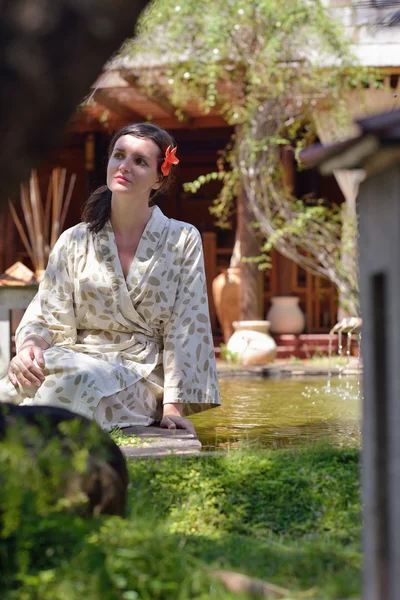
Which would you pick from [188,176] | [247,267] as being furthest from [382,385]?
[188,176]

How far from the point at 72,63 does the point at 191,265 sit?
8.23ft

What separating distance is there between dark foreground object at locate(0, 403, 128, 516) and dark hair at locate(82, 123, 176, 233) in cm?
195

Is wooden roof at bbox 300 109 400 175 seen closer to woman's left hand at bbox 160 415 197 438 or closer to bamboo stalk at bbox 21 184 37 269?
woman's left hand at bbox 160 415 197 438

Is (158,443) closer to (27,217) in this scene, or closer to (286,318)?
(27,217)

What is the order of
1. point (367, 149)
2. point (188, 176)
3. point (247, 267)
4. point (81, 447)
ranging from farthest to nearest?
point (188, 176) < point (247, 267) < point (81, 447) < point (367, 149)

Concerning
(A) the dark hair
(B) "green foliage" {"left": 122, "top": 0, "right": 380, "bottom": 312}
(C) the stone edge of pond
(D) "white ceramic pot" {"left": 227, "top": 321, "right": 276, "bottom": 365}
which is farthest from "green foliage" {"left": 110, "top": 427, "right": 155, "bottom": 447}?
(B) "green foliage" {"left": 122, "top": 0, "right": 380, "bottom": 312}

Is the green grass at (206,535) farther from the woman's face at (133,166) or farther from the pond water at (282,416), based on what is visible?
the woman's face at (133,166)

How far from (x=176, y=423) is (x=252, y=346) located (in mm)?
5828

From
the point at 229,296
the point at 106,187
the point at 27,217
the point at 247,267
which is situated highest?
the point at 27,217

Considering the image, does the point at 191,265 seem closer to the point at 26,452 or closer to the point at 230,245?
the point at 26,452

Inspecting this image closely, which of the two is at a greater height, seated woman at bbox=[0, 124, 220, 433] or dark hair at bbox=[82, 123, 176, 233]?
dark hair at bbox=[82, 123, 176, 233]

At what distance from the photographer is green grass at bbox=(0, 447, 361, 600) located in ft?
5.33

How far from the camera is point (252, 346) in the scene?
374 inches

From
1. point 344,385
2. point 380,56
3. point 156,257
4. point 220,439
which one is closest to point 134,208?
point 156,257
